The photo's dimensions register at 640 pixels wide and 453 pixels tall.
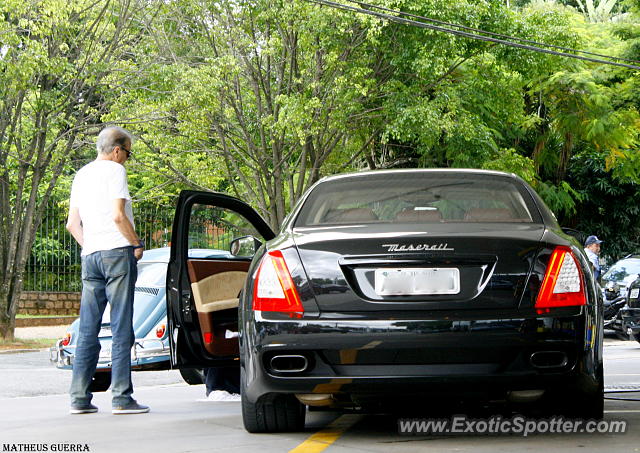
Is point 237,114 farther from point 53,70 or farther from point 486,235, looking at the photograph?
point 486,235

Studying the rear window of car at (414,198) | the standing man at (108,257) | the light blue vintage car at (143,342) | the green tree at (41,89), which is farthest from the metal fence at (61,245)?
the rear window of car at (414,198)

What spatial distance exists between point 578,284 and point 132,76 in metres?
17.8

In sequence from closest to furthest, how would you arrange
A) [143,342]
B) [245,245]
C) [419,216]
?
[419,216] → [245,245] → [143,342]

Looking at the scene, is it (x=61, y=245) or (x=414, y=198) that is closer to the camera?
(x=414, y=198)

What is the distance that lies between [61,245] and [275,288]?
975 inches

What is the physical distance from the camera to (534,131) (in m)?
31.3

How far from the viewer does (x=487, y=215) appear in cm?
609

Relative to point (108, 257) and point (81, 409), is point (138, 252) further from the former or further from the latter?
point (81, 409)

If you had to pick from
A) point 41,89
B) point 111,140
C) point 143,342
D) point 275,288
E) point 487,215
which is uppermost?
point 41,89

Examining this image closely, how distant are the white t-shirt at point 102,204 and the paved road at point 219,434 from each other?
45.2 inches

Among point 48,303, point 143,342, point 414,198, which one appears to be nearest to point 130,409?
point 143,342

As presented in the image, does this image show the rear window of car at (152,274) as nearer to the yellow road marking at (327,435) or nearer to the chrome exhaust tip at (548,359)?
the yellow road marking at (327,435)

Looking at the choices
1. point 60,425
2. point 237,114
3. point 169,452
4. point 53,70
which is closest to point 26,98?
point 53,70

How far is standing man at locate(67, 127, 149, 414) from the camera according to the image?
720 centimetres
